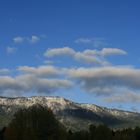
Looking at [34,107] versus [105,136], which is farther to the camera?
[105,136]

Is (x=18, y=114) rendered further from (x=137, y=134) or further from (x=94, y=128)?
(x=137, y=134)

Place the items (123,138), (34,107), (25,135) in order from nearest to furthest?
(25,135), (34,107), (123,138)

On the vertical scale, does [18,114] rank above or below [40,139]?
above

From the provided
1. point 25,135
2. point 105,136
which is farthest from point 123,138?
point 25,135

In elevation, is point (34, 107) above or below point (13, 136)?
above

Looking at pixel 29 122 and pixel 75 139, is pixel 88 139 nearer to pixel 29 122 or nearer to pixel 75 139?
pixel 75 139

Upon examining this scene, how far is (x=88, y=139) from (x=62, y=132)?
3092 centimetres

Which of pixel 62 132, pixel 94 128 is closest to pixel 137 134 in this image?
pixel 94 128

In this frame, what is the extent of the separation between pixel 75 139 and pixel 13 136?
119ft

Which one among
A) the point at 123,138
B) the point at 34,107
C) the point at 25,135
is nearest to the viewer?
the point at 25,135

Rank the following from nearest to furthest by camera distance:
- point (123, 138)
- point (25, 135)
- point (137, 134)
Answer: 1. point (25, 135)
2. point (123, 138)
3. point (137, 134)

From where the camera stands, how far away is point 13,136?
406 feet

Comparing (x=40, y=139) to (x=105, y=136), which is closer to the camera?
(x=40, y=139)

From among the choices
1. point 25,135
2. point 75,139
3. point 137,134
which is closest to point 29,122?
point 25,135
